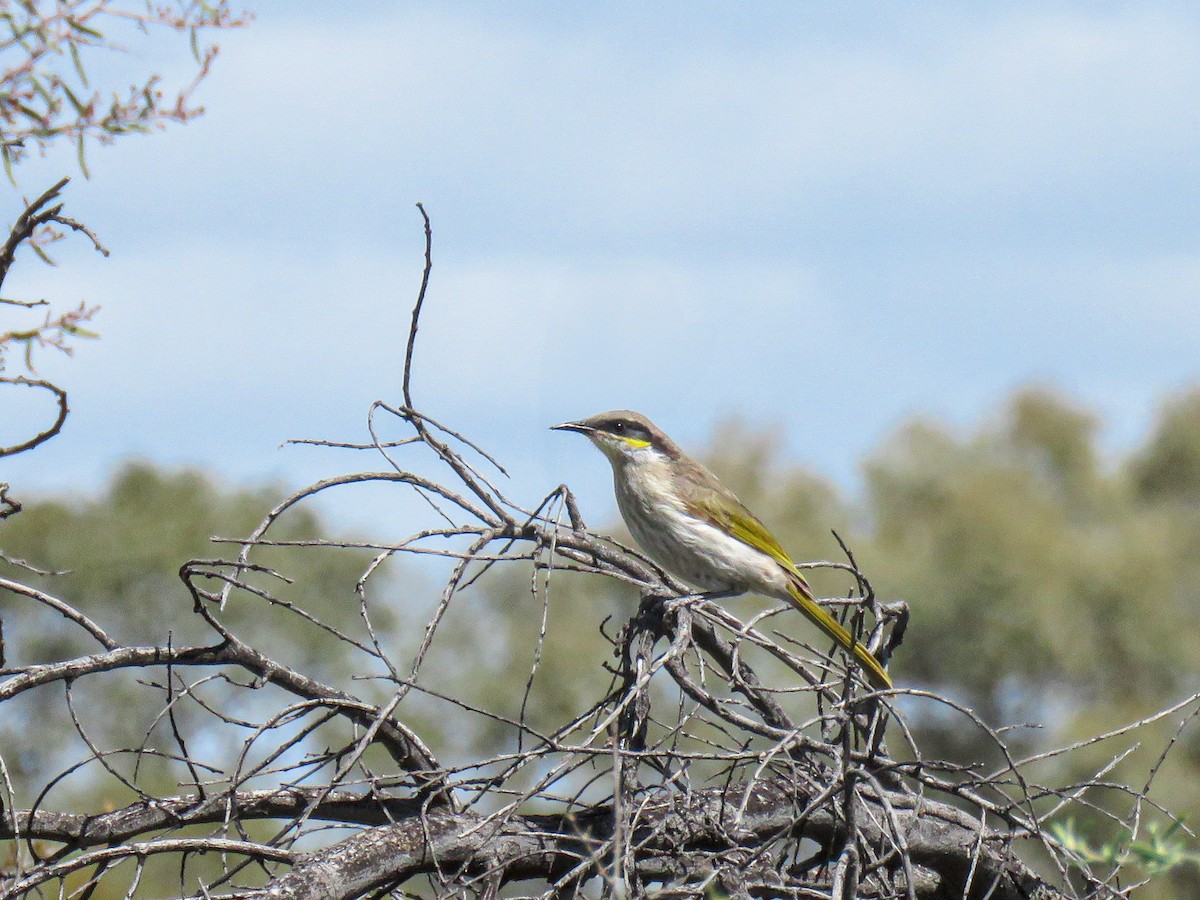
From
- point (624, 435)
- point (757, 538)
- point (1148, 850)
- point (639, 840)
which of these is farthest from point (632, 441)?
point (1148, 850)

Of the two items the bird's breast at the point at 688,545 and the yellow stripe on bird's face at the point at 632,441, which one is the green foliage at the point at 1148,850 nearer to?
the bird's breast at the point at 688,545

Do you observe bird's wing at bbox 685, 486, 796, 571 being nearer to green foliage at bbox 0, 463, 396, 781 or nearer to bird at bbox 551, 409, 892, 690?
bird at bbox 551, 409, 892, 690

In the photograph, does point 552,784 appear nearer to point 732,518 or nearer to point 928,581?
point 732,518

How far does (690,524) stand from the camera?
6.81m

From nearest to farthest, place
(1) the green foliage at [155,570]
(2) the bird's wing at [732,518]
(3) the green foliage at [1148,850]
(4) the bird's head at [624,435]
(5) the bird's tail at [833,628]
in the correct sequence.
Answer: (3) the green foliage at [1148,850] → (5) the bird's tail at [833,628] → (2) the bird's wing at [732,518] → (4) the bird's head at [624,435] → (1) the green foliage at [155,570]

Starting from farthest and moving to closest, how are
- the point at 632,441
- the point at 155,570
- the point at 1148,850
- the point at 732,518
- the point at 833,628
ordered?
1. the point at 155,570
2. the point at 632,441
3. the point at 732,518
4. the point at 833,628
5. the point at 1148,850

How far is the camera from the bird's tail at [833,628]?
5580mm

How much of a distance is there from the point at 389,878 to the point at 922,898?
7.20ft

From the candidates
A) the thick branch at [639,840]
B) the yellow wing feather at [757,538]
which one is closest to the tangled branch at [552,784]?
the thick branch at [639,840]

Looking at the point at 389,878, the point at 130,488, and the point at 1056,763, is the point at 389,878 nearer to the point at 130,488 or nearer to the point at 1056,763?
the point at 1056,763

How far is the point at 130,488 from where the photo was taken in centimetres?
4022

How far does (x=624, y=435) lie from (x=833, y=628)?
160cm

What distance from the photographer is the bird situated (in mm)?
6754

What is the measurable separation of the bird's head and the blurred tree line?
22898 millimetres
